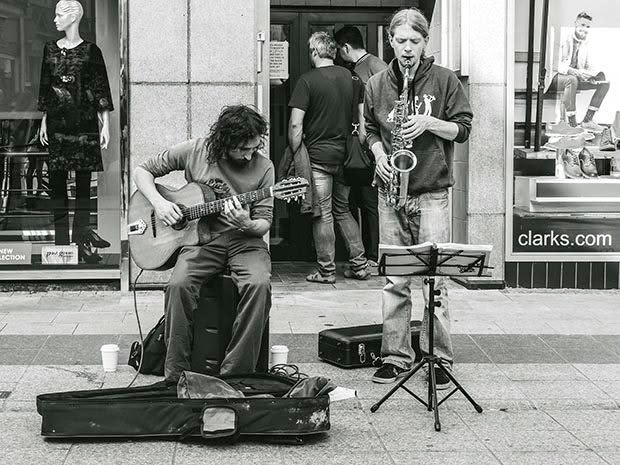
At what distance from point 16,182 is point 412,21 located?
4.25 metres

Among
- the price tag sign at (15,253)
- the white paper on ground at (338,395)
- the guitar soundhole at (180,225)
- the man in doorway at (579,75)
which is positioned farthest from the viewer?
the man in doorway at (579,75)

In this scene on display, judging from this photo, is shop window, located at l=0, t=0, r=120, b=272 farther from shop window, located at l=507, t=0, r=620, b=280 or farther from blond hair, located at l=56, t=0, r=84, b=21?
shop window, located at l=507, t=0, r=620, b=280

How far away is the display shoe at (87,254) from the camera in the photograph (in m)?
9.86

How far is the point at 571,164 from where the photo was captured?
9977 millimetres

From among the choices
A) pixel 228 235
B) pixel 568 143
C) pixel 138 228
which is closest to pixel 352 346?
pixel 228 235

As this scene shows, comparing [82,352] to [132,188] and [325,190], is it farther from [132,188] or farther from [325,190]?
[325,190]

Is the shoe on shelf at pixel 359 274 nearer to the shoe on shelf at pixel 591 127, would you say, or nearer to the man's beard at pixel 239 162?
the shoe on shelf at pixel 591 127

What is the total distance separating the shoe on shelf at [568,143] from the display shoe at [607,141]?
0.17m

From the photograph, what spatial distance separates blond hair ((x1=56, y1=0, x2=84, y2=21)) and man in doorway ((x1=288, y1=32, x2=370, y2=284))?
187 centimetres

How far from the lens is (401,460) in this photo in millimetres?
5559

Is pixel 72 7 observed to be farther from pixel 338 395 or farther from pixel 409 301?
pixel 338 395

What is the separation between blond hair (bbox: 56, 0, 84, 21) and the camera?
9617 millimetres

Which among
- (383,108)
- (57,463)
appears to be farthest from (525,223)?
(57,463)

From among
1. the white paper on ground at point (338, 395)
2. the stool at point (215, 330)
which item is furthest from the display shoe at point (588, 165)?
the white paper on ground at point (338, 395)
